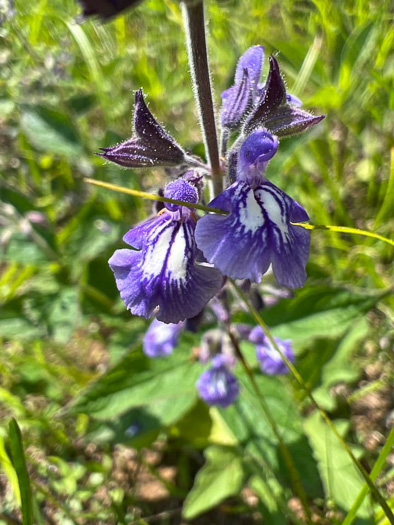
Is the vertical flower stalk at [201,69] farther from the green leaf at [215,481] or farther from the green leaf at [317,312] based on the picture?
the green leaf at [215,481]

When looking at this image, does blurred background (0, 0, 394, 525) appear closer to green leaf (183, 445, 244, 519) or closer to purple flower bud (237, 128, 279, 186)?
green leaf (183, 445, 244, 519)

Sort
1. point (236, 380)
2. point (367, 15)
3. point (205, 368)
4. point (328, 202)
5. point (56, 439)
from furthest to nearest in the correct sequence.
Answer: point (328, 202) → point (367, 15) → point (56, 439) → point (205, 368) → point (236, 380)

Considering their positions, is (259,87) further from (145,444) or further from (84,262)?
(145,444)

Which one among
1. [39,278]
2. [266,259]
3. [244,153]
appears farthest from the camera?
[39,278]

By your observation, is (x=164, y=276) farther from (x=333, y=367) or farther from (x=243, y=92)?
(x=333, y=367)

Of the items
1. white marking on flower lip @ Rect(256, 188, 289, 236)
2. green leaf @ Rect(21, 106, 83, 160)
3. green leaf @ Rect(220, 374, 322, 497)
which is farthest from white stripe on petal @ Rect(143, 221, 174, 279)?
green leaf @ Rect(21, 106, 83, 160)

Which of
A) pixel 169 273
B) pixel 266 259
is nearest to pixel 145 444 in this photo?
pixel 169 273

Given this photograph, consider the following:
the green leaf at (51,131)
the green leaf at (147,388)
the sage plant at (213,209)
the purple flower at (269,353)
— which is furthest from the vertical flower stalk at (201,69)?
the green leaf at (51,131)
